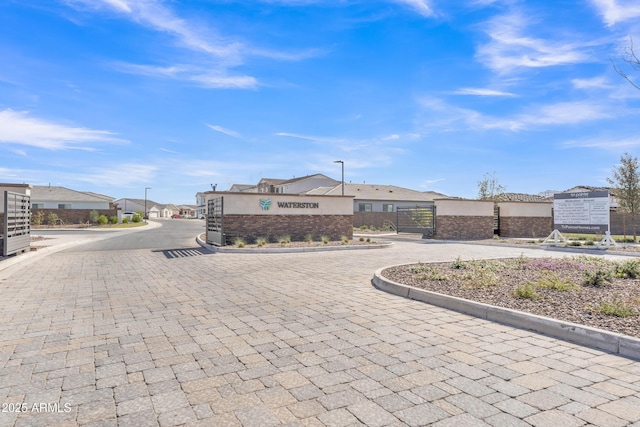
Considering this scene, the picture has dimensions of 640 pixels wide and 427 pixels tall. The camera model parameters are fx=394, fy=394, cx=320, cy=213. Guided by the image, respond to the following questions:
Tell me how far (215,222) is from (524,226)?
2008 cm

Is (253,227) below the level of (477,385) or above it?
above

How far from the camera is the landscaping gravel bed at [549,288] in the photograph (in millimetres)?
5473

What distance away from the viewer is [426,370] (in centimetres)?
400

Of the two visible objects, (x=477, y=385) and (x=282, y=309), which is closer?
(x=477, y=385)

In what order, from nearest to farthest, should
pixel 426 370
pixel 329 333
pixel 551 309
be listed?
pixel 426 370 < pixel 329 333 < pixel 551 309

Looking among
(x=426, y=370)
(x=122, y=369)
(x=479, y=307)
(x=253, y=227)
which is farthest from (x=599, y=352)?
(x=253, y=227)

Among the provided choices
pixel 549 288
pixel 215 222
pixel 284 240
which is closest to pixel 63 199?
pixel 215 222

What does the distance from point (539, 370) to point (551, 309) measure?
7.53 ft

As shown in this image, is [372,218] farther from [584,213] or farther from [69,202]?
[69,202]

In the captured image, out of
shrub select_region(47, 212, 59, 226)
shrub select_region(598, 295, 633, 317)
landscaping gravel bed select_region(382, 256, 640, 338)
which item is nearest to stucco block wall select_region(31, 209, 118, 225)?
shrub select_region(47, 212, 59, 226)

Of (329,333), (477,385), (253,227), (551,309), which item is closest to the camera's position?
(477,385)

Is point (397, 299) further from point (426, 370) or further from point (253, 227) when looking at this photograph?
point (253, 227)

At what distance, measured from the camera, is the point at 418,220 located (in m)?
26.2

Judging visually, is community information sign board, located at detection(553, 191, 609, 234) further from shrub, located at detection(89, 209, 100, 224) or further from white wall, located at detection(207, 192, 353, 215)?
shrub, located at detection(89, 209, 100, 224)
